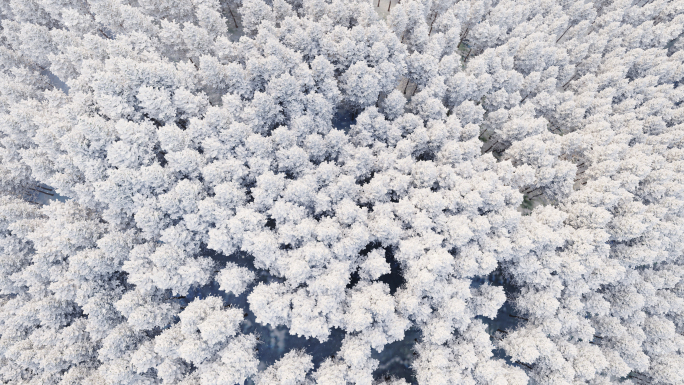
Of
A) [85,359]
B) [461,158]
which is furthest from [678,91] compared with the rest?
[85,359]

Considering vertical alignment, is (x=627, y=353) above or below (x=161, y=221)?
below

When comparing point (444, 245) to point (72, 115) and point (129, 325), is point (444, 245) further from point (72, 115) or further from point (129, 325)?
point (72, 115)

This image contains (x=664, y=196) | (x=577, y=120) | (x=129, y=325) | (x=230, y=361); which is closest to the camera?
(x=230, y=361)

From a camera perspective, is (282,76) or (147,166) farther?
(282,76)

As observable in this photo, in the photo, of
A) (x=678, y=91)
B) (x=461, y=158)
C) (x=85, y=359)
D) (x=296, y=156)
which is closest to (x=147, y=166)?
(x=296, y=156)

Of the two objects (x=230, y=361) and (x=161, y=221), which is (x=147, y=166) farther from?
(x=230, y=361)

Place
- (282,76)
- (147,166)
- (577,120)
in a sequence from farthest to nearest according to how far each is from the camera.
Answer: (577,120) → (282,76) → (147,166)

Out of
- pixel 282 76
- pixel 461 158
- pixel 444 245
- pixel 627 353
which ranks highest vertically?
pixel 282 76
